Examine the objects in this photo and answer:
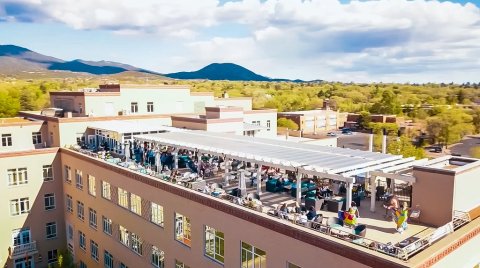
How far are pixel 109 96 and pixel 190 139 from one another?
53.8ft

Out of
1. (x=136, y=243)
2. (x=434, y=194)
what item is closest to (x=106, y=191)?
(x=136, y=243)

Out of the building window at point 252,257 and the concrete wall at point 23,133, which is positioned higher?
the concrete wall at point 23,133

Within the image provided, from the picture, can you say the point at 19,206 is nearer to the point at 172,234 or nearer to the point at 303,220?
the point at 172,234

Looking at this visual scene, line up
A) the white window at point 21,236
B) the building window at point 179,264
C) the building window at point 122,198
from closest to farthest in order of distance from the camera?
the building window at point 179,264, the building window at point 122,198, the white window at point 21,236

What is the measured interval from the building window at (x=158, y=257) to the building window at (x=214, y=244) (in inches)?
183

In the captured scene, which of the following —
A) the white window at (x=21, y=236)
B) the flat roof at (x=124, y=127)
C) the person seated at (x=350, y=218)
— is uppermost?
the flat roof at (x=124, y=127)

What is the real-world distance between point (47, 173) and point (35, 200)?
2.67m

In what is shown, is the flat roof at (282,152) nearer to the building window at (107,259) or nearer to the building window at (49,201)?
the building window at (107,259)

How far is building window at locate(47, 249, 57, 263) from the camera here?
3738 centimetres

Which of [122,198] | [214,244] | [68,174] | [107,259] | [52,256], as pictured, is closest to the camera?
[214,244]

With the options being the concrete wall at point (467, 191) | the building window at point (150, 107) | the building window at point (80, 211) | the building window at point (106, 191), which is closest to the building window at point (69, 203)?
the building window at point (80, 211)

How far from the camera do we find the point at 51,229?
122 feet

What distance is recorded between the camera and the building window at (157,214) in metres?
22.8

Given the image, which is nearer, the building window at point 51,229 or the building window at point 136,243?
the building window at point 136,243
